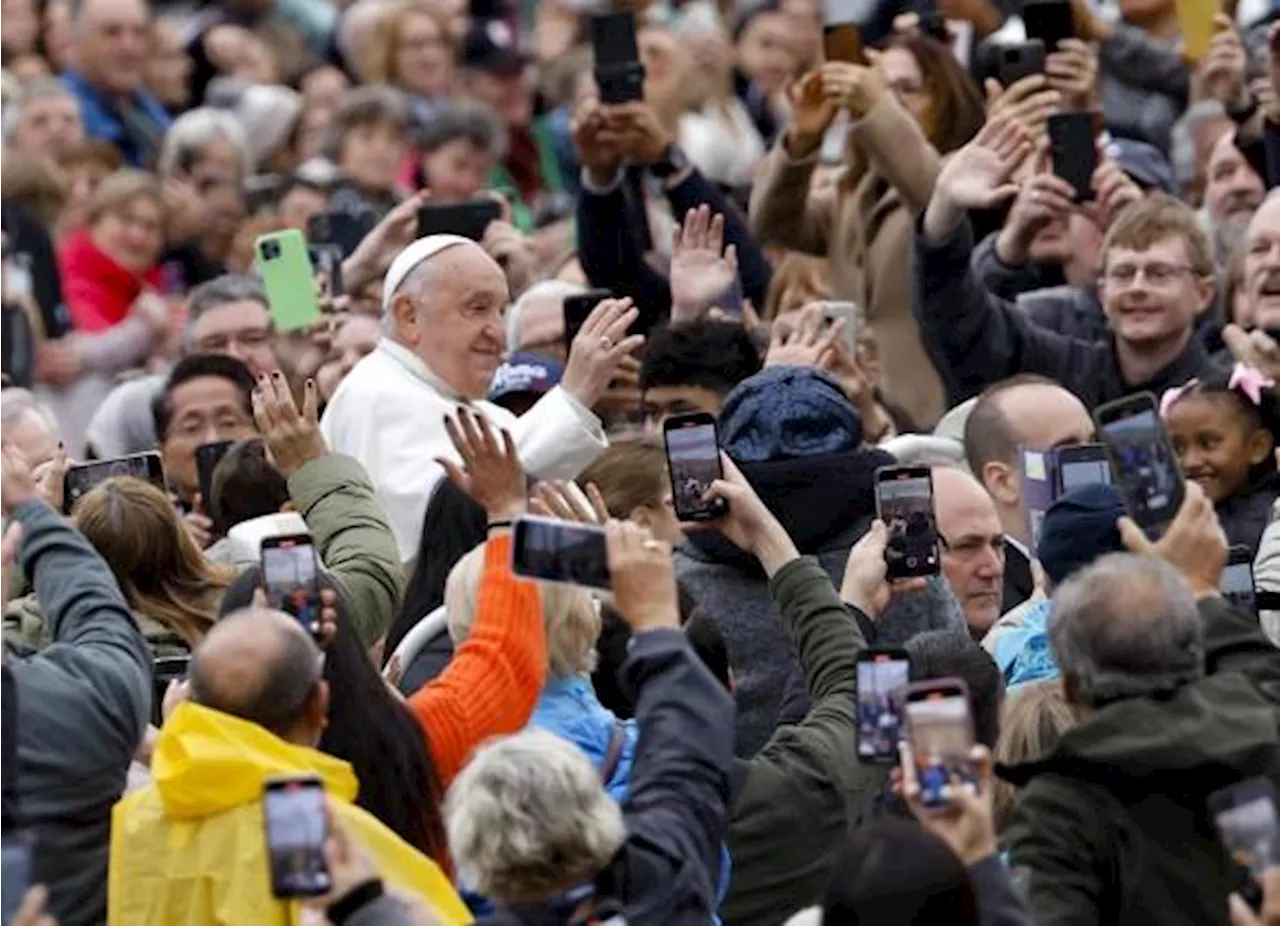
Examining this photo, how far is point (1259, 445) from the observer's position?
413 inches

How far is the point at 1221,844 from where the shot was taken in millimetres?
7352

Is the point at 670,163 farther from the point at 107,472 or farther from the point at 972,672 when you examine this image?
the point at 972,672

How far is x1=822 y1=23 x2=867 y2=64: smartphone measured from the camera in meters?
13.1

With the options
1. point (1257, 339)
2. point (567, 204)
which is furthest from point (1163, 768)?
point (567, 204)

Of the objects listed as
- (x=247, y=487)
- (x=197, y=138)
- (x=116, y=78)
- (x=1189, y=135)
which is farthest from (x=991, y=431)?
(x=116, y=78)

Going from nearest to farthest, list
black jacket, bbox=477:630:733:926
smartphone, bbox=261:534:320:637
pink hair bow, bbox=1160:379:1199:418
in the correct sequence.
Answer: black jacket, bbox=477:630:733:926 → smartphone, bbox=261:534:320:637 → pink hair bow, bbox=1160:379:1199:418

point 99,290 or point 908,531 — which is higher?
point 908,531

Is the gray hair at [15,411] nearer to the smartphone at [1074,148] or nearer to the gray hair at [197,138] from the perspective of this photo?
the smartphone at [1074,148]

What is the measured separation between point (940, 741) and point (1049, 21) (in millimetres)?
6386

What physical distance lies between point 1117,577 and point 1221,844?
1.59 ft

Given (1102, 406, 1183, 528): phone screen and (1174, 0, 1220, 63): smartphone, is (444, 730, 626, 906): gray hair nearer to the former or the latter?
(1102, 406, 1183, 528): phone screen

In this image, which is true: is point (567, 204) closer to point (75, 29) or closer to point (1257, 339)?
point (75, 29)

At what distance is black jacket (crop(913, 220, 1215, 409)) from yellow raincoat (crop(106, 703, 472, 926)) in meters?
4.55

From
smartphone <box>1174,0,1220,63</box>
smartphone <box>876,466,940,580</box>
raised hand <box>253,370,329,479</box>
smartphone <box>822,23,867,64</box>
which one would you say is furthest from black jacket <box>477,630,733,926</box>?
smartphone <box>1174,0,1220,63</box>
